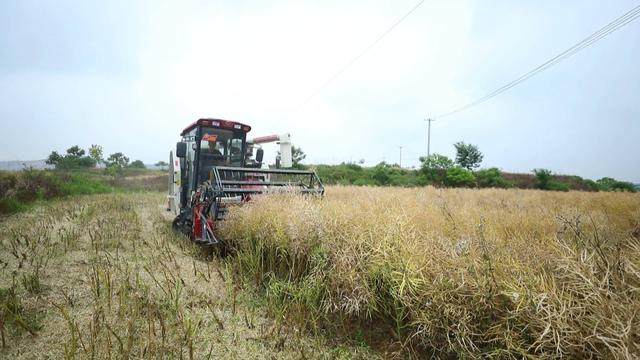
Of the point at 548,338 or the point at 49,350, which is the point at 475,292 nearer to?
the point at 548,338

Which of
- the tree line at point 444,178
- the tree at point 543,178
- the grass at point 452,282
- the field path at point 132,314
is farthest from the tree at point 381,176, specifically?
the field path at point 132,314

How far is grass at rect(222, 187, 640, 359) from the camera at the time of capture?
61.8 inches

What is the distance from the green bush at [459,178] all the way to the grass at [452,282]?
20.8 metres

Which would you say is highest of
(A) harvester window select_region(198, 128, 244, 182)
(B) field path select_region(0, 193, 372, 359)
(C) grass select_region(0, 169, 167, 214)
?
(A) harvester window select_region(198, 128, 244, 182)

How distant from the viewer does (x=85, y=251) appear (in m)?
4.33

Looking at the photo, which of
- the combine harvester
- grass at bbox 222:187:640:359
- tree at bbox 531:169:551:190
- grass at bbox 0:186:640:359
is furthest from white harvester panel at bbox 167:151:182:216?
tree at bbox 531:169:551:190

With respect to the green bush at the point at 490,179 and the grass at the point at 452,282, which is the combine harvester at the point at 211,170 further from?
the green bush at the point at 490,179

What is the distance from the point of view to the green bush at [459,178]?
23.0 meters

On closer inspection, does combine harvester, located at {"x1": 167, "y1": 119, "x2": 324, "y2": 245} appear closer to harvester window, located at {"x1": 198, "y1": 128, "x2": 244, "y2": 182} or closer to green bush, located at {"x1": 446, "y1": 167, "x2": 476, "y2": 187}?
harvester window, located at {"x1": 198, "y1": 128, "x2": 244, "y2": 182}

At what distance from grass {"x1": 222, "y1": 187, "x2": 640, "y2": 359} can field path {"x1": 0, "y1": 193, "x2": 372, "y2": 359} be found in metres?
0.26

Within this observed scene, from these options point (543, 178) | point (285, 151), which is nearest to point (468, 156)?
point (543, 178)

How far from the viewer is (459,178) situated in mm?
23016

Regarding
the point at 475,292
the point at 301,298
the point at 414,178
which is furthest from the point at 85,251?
the point at 414,178

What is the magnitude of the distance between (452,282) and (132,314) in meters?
2.42
